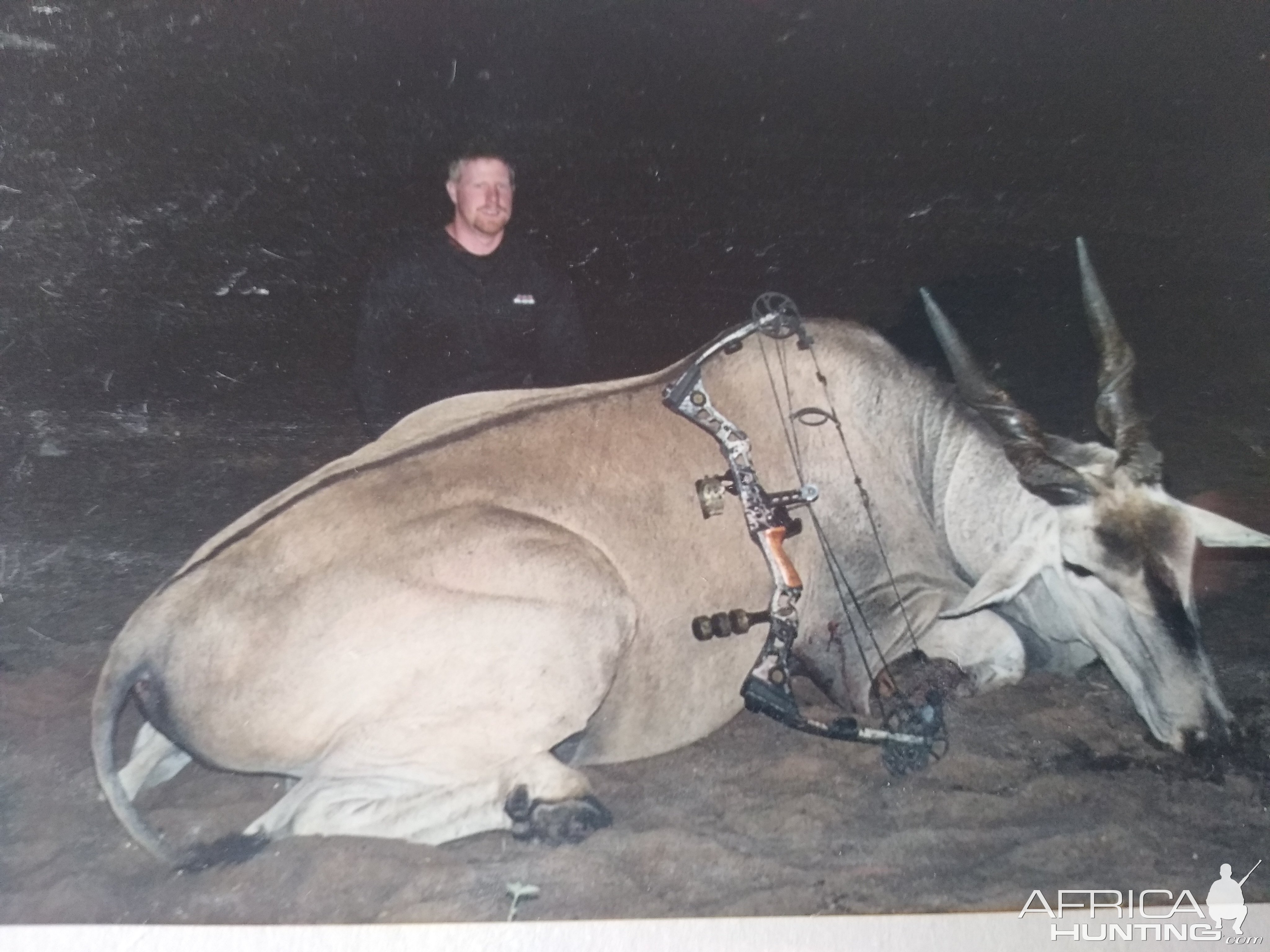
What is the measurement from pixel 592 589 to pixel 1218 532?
1467 mm

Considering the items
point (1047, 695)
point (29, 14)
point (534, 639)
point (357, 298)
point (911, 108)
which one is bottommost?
point (1047, 695)

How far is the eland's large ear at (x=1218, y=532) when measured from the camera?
2.55 meters

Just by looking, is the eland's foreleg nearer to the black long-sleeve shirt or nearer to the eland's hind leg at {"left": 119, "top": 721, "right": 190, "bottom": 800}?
the black long-sleeve shirt

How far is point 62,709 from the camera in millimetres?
2426

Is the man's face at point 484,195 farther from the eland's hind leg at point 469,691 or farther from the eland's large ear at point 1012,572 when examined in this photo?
the eland's large ear at point 1012,572

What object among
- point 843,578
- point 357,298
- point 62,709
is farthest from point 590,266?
point 62,709

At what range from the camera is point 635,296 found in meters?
2.57

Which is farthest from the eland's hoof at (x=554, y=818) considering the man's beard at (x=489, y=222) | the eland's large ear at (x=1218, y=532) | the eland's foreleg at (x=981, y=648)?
the eland's large ear at (x=1218, y=532)

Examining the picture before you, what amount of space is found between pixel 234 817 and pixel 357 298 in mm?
1175

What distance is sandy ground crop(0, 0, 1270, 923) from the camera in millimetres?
2416

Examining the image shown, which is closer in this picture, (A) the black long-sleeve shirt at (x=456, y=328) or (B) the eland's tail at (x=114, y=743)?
(B) the eland's tail at (x=114, y=743)

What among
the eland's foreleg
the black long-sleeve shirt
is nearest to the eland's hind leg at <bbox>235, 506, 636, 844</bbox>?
the black long-sleeve shirt

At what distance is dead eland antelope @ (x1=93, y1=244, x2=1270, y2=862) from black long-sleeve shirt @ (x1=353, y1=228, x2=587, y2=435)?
64 millimetres

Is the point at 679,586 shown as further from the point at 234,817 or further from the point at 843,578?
the point at 234,817
